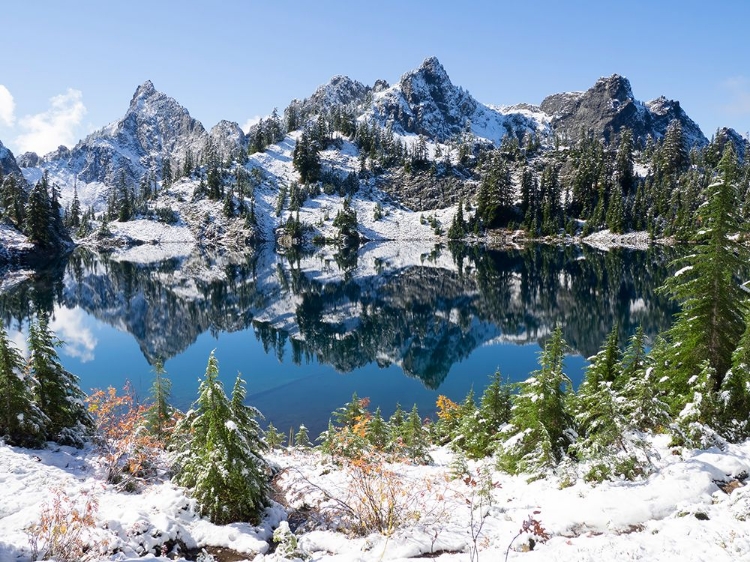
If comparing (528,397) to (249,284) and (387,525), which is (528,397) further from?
(249,284)

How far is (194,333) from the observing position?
2126 inches

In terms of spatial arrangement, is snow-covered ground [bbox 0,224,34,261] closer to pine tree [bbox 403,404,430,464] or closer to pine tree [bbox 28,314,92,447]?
pine tree [bbox 28,314,92,447]

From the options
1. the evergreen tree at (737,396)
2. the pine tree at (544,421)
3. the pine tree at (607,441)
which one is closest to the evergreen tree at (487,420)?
the pine tree at (544,421)

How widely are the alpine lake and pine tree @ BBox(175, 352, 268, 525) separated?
1095cm

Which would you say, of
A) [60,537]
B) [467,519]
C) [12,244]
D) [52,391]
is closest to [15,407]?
[52,391]

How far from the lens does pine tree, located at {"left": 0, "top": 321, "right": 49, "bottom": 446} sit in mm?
13391

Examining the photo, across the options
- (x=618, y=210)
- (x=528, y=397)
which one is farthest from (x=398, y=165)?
(x=528, y=397)

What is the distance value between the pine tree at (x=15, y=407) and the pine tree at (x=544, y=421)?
15.7 metres

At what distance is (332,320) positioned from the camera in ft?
195

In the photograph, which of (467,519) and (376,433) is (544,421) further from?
(376,433)

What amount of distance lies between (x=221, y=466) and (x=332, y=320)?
159 ft

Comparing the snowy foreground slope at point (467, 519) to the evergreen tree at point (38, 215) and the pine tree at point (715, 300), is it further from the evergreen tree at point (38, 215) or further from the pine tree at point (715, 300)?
the evergreen tree at point (38, 215)

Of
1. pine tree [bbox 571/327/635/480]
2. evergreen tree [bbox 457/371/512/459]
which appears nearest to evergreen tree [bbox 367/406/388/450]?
evergreen tree [bbox 457/371/512/459]

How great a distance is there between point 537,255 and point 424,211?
68.6 metres
